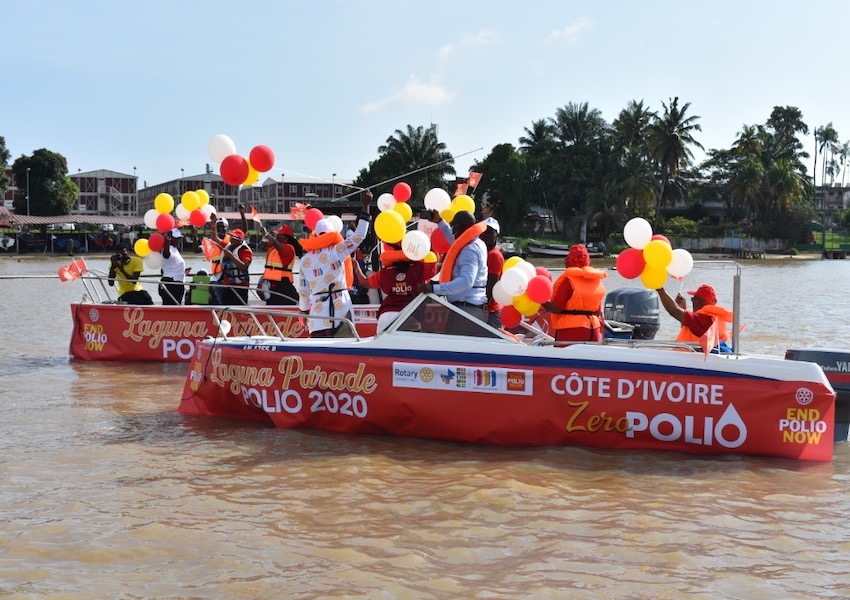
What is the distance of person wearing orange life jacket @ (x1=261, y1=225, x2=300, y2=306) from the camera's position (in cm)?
1132

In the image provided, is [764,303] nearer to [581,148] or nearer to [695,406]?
[695,406]

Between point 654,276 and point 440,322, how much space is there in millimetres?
1689

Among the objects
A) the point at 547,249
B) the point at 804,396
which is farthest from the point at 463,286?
the point at 547,249

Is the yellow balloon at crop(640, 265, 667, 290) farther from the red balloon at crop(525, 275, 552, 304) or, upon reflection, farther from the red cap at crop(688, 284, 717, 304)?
the red cap at crop(688, 284, 717, 304)

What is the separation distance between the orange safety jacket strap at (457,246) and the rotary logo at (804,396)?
275 cm

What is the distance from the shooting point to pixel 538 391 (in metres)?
6.63

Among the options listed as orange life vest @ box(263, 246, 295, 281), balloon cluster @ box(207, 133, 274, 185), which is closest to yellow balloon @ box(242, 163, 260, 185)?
balloon cluster @ box(207, 133, 274, 185)

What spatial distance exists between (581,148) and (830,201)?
60.3 m

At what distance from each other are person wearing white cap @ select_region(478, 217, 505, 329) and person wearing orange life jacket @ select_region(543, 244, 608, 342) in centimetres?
58

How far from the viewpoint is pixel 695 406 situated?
6441mm

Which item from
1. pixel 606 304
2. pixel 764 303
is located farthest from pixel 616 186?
pixel 606 304

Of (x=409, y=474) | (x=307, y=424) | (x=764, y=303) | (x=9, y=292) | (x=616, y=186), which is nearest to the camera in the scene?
(x=409, y=474)

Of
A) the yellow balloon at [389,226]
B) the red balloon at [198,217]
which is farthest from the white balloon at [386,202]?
the red balloon at [198,217]

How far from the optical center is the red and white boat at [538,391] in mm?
6340
